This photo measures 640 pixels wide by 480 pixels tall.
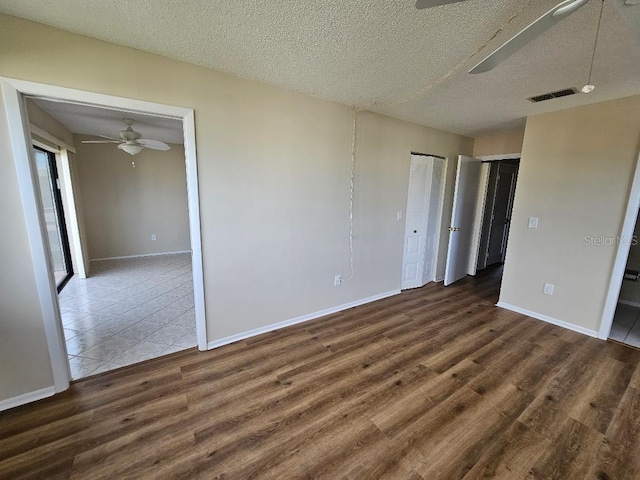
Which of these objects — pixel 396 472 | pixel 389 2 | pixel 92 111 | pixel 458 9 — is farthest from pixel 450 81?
pixel 92 111

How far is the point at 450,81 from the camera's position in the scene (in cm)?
222

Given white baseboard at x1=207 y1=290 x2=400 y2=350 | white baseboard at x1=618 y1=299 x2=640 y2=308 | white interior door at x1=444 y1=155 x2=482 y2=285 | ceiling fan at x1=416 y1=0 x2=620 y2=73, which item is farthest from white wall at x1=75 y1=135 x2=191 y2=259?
white baseboard at x1=618 y1=299 x2=640 y2=308

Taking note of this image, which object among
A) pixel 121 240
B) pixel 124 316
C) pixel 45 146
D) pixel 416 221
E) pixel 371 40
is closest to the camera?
pixel 371 40

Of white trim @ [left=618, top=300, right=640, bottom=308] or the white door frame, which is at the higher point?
the white door frame

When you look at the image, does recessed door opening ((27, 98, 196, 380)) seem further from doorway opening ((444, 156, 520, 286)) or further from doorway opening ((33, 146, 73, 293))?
doorway opening ((444, 156, 520, 286))

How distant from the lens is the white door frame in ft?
5.20

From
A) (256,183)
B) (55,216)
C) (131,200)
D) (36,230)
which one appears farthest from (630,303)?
(131,200)

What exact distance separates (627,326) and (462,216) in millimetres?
2258

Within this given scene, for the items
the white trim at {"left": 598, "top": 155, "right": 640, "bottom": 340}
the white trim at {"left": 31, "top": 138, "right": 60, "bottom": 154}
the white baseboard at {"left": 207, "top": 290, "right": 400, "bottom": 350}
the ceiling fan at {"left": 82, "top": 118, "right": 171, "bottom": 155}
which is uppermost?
the ceiling fan at {"left": 82, "top": 118, "right": 171, "bottom": 155}

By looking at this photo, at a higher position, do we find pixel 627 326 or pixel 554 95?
pixel 554 95

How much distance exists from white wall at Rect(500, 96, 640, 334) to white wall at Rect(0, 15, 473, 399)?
142cm

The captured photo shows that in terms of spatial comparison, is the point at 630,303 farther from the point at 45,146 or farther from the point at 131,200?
the point at 131,200

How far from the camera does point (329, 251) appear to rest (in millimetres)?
3082

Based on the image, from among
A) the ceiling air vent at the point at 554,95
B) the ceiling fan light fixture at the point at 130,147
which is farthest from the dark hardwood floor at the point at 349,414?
the ceiling fan light fixture at the point at 130,147
